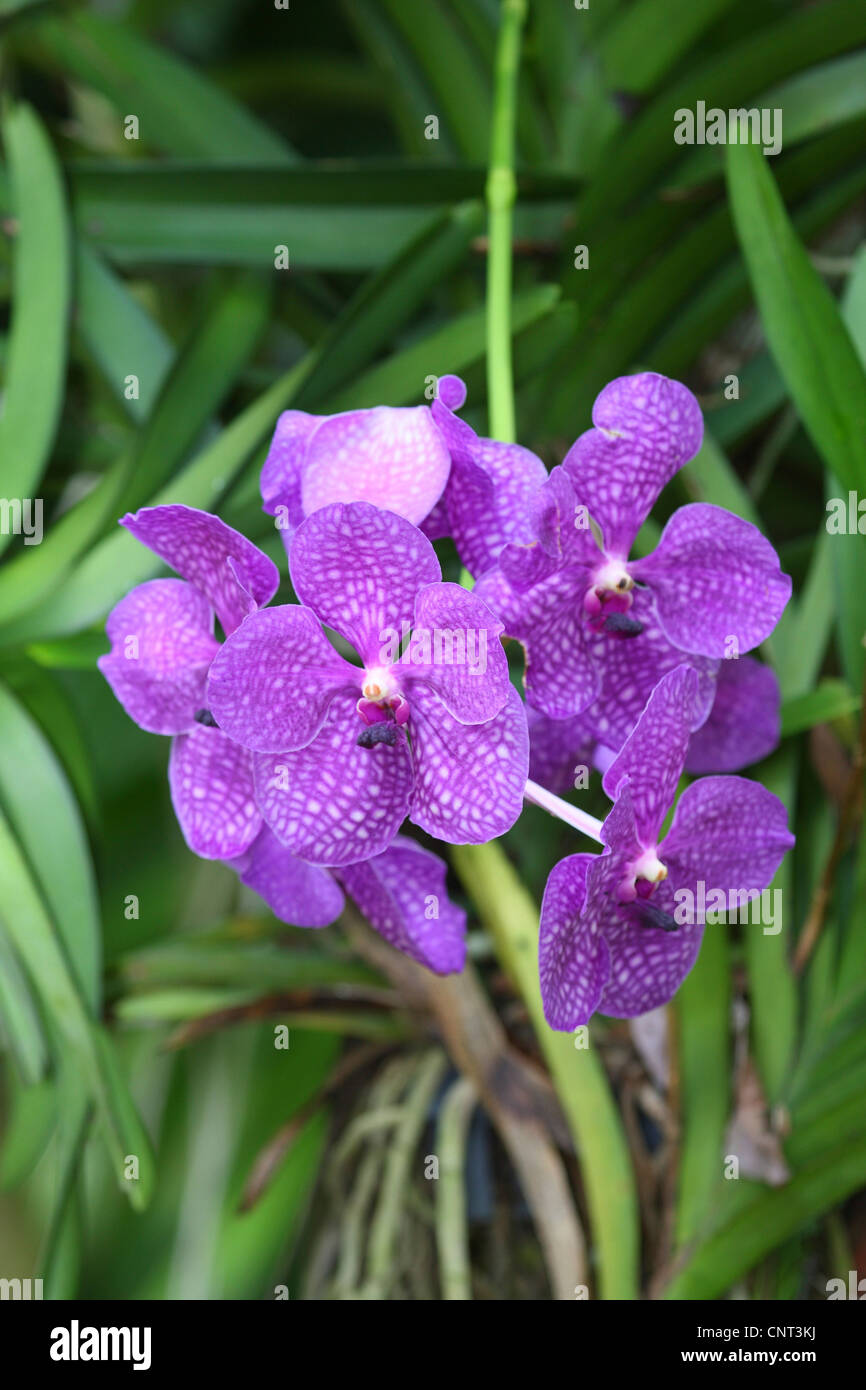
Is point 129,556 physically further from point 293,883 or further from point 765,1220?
point 765,1220

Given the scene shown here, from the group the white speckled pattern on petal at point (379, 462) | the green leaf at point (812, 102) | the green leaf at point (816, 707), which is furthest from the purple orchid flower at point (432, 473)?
the green leaf at point (812, 102)

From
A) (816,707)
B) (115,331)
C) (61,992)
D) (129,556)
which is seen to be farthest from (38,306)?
(816,707)

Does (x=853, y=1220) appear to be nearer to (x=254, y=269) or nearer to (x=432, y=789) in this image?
(x=432, y=789)

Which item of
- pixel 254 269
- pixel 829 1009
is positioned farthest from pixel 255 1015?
pixel 254 269

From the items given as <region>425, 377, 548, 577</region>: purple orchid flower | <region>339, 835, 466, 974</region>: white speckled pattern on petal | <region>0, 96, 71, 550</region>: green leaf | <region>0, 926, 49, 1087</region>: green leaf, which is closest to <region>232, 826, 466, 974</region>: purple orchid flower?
<region>339, 835, 466, 974</region>: white speckled pattern on petal

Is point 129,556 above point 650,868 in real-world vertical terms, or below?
above

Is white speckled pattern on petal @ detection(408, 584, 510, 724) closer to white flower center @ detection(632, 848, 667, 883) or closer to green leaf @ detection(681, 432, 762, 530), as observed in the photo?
white flower center @ detection(632, 848, 667, 883)
